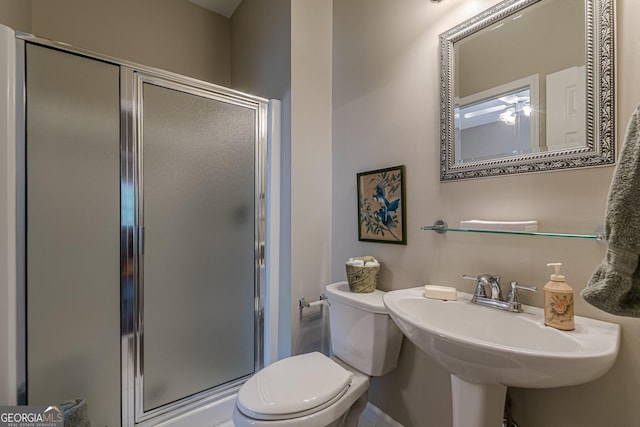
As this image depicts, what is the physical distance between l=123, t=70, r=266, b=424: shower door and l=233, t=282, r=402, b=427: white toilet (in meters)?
0.44

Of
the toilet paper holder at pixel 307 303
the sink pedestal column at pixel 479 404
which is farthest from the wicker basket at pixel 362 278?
the sink pedestal column at pixel 479 404

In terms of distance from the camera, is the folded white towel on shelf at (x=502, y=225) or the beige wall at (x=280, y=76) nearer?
the folded white towel on shelf at (x=502, y=225)

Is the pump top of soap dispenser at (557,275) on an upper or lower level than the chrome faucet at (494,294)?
upper

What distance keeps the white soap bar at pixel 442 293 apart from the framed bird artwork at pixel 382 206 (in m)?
0.31

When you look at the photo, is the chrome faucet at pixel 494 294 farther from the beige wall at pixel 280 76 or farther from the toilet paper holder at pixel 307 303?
the beige wall at pixel 280 76

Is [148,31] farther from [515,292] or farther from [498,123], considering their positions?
[515,292]

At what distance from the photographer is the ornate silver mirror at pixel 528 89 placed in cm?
84

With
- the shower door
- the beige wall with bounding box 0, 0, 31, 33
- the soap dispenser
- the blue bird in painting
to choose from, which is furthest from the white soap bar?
the beige wall with bounding box 0, 0, 31, 33

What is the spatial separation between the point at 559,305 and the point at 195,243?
146 cm

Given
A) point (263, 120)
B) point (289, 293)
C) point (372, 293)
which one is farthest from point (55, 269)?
point (372, 293)

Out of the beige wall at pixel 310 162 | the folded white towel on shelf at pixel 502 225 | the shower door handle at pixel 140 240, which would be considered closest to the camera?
the folded white towel on shelf at pixel 502 225

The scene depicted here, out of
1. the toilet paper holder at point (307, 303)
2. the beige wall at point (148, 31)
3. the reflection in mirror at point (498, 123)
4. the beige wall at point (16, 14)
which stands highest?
the beige wall at point (148, 31)

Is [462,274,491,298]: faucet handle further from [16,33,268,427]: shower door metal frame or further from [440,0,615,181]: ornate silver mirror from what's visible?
[16,33,268,427]: shower door metal frame


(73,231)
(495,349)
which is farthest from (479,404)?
(73,231)
